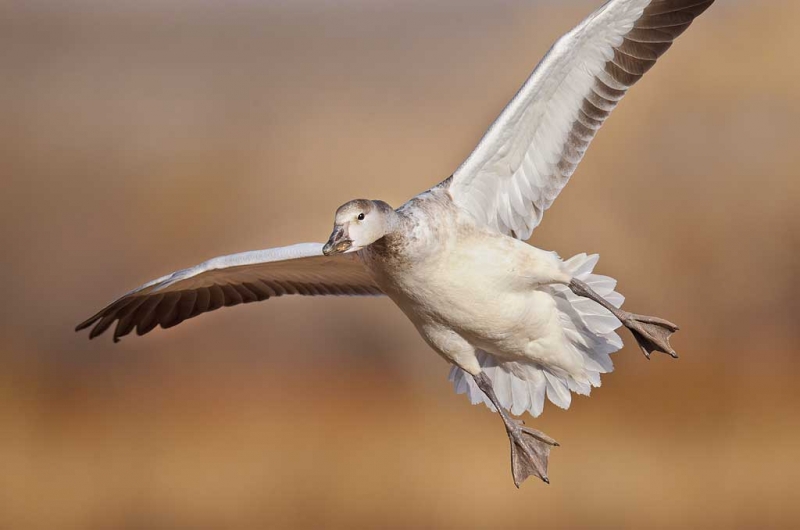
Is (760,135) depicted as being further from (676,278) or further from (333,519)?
(333,519)

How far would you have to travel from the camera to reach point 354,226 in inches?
160

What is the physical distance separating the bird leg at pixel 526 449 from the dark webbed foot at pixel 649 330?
0.72 metres

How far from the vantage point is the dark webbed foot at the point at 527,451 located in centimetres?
541

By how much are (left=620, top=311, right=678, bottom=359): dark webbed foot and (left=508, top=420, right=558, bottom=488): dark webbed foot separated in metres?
0.73

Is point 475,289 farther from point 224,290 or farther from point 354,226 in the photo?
point 224,290

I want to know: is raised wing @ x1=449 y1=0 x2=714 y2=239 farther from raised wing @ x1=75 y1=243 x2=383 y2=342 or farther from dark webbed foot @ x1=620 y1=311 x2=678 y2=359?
raised wing @ x1=75 y1=243 x2=383 y2=342

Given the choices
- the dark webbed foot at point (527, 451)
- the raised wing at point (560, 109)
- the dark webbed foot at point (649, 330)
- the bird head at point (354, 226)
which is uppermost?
the raised wing at point (560, 109)

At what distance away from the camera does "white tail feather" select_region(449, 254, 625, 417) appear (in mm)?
5098

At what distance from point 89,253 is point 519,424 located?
994cm

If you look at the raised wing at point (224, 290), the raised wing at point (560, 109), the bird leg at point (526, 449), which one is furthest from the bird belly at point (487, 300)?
the raised wing at point (224, 290)

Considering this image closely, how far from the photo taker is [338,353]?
501 inches

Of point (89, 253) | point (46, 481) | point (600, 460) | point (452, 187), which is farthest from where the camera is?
point (89, 253)

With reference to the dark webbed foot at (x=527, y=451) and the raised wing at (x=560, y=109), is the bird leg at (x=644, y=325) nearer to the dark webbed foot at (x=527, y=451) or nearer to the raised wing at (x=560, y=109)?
the raised wing at (x=560, y=109)

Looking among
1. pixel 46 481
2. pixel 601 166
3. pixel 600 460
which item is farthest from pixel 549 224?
pixel 46 481
